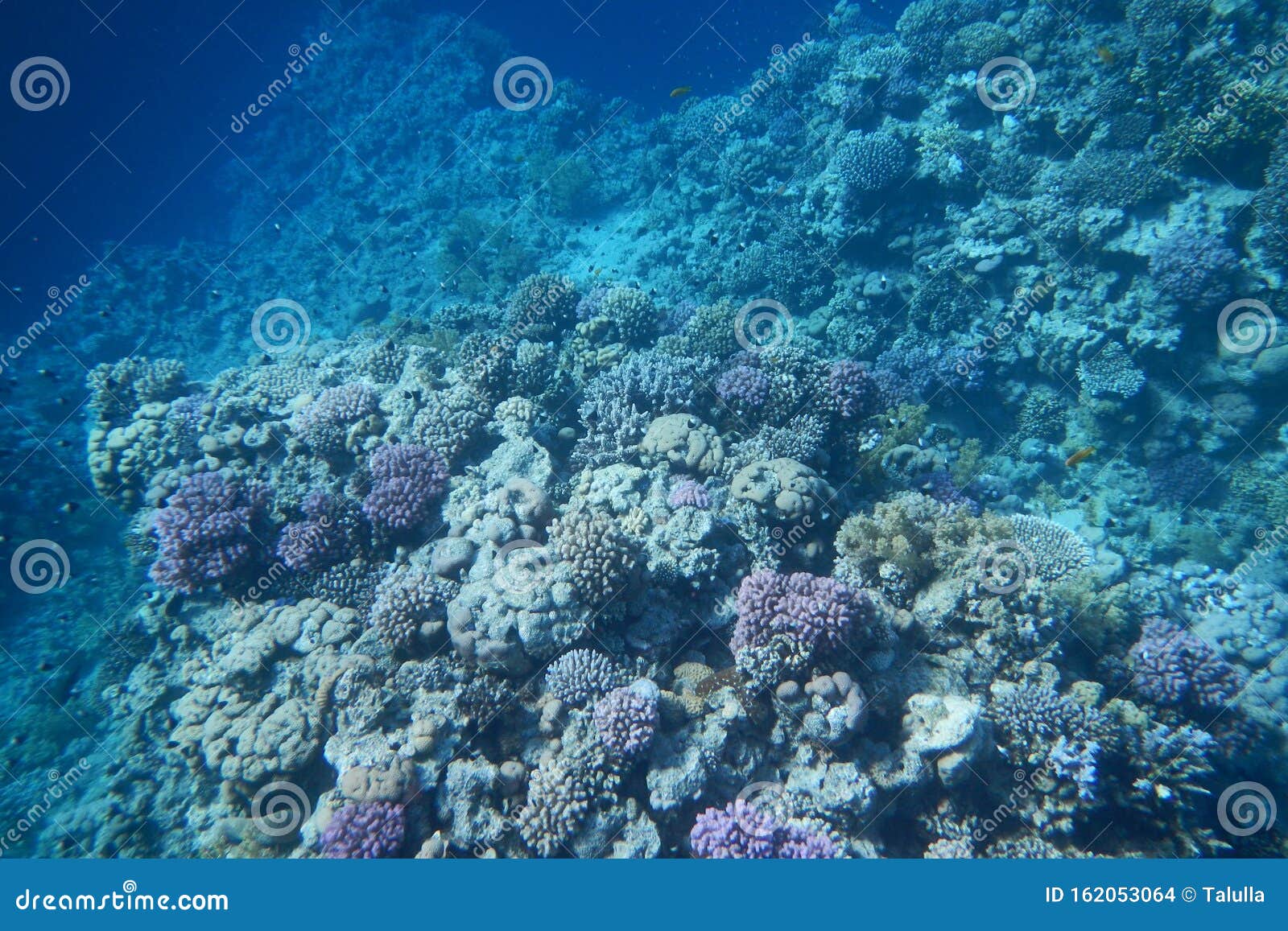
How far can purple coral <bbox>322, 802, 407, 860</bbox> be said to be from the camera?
3953mm

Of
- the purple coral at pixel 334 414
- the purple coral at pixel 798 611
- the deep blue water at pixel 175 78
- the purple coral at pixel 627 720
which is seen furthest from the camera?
the deep blue water at pixel 175 78

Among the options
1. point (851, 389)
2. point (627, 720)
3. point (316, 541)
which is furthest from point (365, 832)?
point (851, 389)

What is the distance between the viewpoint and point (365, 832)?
398 centimetres

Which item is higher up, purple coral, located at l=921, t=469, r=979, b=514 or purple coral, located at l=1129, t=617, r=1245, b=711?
purple coral, located at l=921, t=469, r=979, b=514

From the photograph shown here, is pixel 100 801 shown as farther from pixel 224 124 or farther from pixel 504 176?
pixel 224 124

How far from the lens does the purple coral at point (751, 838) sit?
3.91 m

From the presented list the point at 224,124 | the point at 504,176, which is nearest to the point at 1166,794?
the point at 504,176

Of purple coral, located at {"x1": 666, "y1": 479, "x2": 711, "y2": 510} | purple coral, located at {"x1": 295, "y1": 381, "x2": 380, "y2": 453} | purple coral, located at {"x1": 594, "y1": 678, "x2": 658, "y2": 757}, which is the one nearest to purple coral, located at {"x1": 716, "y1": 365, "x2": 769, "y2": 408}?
purple coral, located at {"x1": 666, "y1": 479, "x2": 711, "y2": 510}

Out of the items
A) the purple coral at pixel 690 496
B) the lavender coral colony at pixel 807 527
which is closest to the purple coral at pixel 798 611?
the lavender coral colony at pixel 807 527

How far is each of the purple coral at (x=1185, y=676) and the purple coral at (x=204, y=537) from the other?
979cm

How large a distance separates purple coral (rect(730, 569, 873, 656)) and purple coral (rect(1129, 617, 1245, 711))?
3074mm

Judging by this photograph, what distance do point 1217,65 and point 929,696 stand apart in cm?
1237

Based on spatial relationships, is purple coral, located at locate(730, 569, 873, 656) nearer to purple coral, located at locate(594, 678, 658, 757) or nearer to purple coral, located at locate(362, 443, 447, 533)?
purple coral, located at locate(594, 678, 658, 757)

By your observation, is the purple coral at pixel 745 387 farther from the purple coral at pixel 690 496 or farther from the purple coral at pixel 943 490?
the purple coral at pixel 943 490
